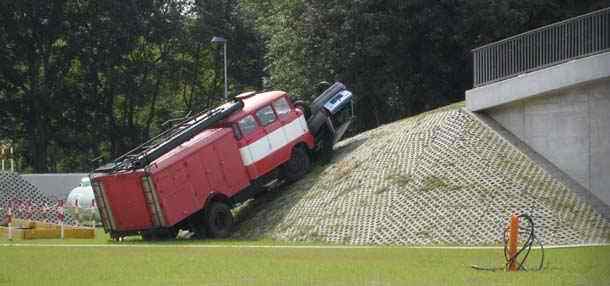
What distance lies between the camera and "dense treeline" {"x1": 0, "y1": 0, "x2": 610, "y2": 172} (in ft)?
183

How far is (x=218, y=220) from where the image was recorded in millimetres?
34625

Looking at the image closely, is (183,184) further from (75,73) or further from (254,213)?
(75,73)

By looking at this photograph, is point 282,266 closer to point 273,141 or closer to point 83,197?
point 273,141

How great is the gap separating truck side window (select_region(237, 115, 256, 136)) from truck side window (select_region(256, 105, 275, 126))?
392mm

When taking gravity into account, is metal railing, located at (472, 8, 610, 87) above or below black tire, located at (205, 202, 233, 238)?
above

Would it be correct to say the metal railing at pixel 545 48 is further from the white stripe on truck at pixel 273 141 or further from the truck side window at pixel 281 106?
the truck side window at pixel 281 106

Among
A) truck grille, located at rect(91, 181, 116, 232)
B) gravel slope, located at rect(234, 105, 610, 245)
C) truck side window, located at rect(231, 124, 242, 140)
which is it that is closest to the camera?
gravel slope, located at rect(234, 105, 610, 245)

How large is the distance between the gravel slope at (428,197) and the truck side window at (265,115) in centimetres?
235

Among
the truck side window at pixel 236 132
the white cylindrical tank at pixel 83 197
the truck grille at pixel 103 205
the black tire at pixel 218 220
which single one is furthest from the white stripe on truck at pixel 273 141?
the white cylindrical tank at pixel 83 197

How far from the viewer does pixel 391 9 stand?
56188mm

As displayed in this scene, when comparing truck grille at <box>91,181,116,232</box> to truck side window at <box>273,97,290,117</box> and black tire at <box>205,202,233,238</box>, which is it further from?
truck side window at <box>273,97,290,117</box>

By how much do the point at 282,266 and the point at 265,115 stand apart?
14.4 metres

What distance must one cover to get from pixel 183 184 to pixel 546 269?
14.3m

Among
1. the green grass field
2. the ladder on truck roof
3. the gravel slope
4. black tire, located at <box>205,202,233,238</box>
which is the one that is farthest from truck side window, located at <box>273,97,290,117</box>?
the green grass field
